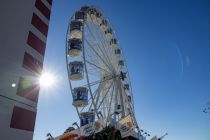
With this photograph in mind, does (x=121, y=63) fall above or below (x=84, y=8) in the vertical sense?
below

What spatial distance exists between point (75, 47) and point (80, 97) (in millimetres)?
4135

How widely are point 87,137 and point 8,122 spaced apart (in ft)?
39.2

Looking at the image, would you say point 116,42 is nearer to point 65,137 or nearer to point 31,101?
point 65,137

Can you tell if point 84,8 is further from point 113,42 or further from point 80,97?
point 80,97

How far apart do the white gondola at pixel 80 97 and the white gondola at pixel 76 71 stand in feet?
3.05

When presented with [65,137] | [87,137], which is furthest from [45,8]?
[65,137]

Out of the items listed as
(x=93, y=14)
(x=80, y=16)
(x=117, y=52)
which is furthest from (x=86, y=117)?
(x=93, y=14)

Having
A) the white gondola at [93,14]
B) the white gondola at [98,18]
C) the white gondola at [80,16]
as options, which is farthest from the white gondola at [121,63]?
the white gondola at [80,16]

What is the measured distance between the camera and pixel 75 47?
1875 centimetres

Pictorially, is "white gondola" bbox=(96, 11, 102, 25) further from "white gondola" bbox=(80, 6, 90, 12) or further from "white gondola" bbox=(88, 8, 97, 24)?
"white gondola" bbox=(80, 6, 90, 12)

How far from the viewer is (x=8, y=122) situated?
2.71 meters

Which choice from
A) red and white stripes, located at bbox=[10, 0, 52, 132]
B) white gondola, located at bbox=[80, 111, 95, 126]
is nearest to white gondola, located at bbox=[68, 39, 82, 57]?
white gondola, located at bbox=[80, 111, 95, 126]

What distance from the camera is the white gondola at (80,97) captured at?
17.8m

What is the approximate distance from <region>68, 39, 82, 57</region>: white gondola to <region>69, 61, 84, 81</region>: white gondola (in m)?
0.76
